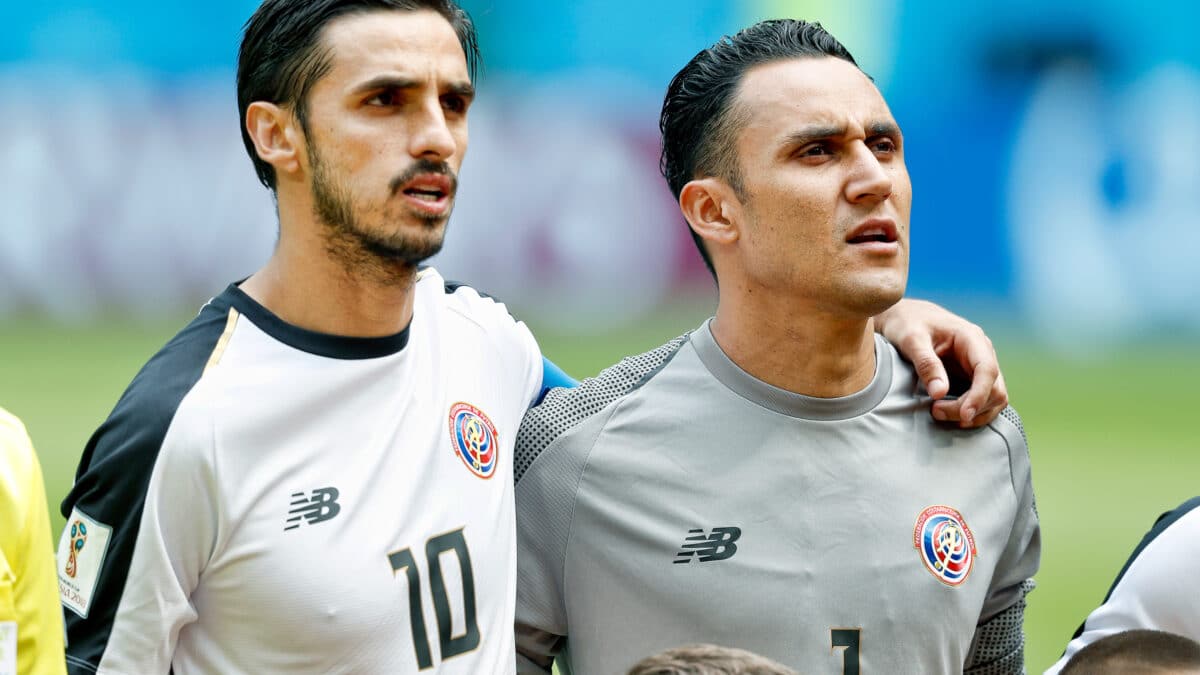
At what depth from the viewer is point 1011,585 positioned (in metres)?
2.95

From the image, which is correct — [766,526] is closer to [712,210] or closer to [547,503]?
[547,503]

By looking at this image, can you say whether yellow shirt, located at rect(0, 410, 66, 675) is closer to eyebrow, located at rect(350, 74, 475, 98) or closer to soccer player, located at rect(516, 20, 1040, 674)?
eyebrow, located at rect(350, 74, 475, 98)

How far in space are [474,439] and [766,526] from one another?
0.62 meters

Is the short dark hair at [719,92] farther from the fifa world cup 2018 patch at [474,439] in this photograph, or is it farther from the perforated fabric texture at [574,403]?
the fifa world cup 2018 patch at [474,439]

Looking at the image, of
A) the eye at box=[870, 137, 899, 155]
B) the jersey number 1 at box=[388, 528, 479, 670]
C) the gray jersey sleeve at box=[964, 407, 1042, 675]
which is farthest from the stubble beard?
the gray jersey sleeve at box=[964, 407, 1042, 675]

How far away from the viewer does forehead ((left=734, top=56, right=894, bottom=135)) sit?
2895 mm

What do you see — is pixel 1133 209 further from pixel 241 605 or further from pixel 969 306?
pixel 241 605

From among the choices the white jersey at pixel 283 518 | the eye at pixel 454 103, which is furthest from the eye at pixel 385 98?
the white jersey at pixel 283 518

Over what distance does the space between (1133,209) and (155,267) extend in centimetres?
609

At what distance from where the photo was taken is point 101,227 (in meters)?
8.84

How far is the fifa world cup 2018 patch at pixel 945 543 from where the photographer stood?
110 inches

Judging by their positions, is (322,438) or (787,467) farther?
(787,467)

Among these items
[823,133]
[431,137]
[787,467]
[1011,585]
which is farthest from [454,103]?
[1011,585]

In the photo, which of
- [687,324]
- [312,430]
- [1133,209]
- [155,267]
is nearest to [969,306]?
[1133,209]
